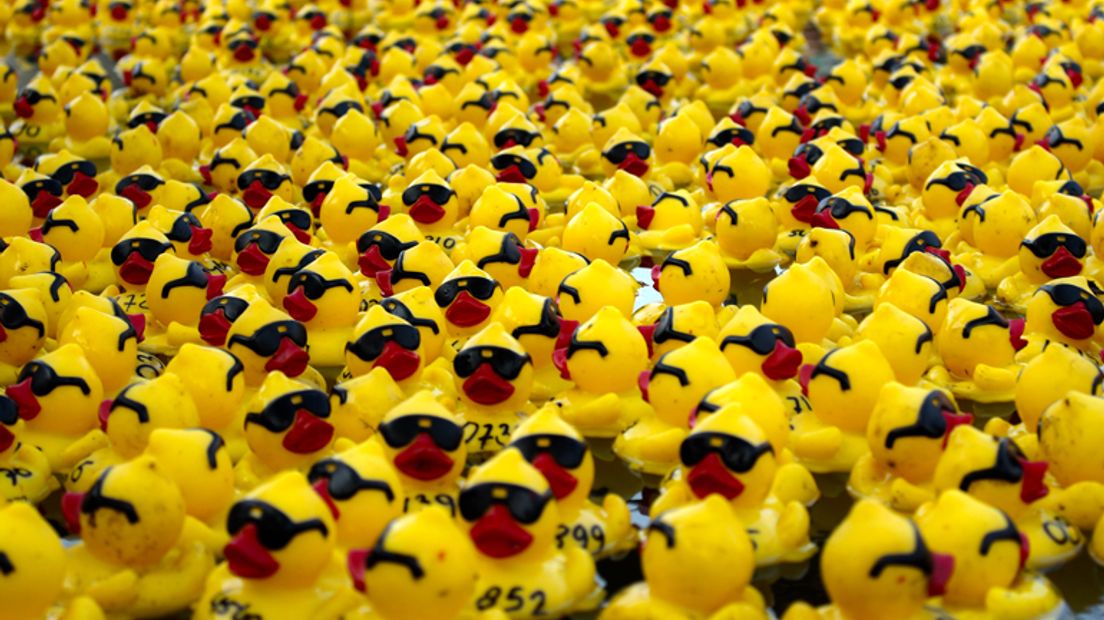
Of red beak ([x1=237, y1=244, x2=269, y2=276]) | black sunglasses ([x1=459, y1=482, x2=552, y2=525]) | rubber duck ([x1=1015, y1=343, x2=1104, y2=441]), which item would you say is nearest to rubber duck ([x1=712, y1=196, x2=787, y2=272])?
rubber duck ([x1=1015, y1=343, x2=1104, y2=441])

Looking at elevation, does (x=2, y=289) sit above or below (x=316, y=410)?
above

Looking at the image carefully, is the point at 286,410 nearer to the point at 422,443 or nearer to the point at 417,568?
the point at 422,443

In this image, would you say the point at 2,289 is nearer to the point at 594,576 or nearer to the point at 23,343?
the point at 23,343

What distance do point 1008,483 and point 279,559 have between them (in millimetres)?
1612

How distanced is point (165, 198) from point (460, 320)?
5.66 feet

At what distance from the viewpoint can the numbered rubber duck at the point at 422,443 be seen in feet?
10.9

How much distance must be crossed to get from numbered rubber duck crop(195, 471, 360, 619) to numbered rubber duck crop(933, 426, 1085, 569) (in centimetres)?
138

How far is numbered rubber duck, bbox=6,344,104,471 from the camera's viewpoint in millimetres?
3701

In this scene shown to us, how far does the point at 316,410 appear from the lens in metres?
3.50

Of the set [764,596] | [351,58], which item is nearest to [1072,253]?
[764,596]

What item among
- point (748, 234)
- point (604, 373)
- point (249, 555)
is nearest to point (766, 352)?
point (604, 373)

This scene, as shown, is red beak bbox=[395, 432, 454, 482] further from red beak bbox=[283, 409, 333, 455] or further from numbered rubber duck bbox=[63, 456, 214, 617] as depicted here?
numbered rubber duck bbox=[63, 456, 214, 617]

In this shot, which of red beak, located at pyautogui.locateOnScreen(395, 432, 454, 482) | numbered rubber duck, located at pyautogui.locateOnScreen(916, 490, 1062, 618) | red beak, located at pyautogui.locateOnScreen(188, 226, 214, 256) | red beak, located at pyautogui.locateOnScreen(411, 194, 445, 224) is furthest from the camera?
red beak, located at pyautogui.locateOnScreen(411, 194, 445, 224)

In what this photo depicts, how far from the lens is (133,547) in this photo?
307cm
